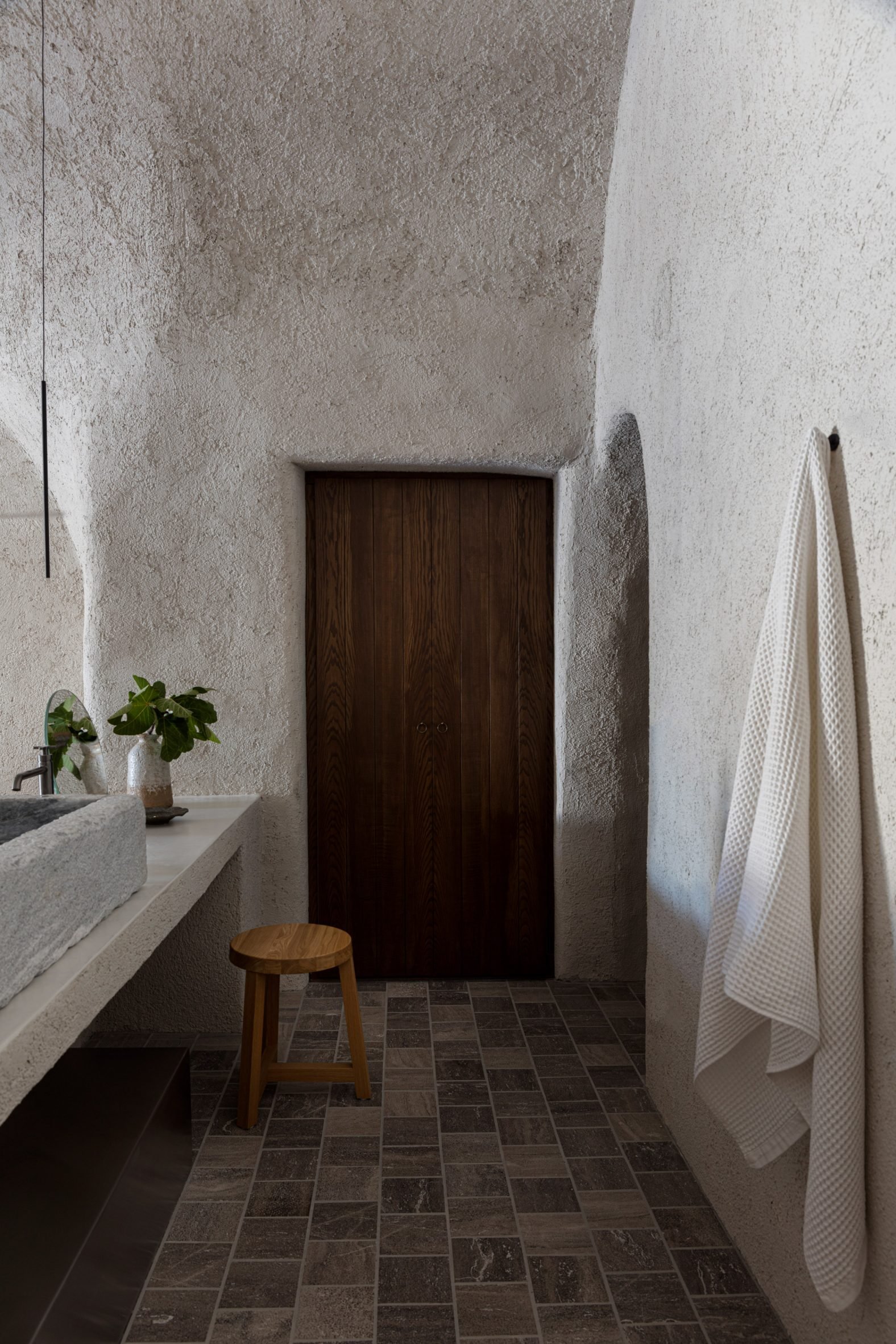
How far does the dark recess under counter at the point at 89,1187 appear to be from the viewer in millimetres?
1403

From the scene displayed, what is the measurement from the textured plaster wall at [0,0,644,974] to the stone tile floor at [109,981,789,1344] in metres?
0.81

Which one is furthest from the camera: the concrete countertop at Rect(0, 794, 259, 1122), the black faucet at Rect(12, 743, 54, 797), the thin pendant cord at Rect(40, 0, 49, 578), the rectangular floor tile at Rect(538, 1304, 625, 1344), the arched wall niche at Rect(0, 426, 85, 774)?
the arched wall niche at Rect(0, 426, 85, 774)

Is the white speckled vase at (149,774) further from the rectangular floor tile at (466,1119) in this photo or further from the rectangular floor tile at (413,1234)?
the rectangular floor tile at (413,1234)

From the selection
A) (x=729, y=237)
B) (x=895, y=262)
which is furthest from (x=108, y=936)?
(x=729, y=237)

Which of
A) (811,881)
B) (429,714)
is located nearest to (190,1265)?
(811,881)

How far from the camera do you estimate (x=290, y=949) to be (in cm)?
237

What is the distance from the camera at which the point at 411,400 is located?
317 centimetres

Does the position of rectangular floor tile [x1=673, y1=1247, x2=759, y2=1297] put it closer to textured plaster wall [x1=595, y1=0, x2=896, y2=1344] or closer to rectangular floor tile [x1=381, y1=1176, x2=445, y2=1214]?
textured plaster wall [x1=595, y1=0, x2=896, y2=1344]

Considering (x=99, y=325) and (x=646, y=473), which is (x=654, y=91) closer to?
(x=646, y=473)

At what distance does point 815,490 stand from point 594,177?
6.46 ft

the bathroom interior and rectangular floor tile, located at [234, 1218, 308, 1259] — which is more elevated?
the bathroom interior

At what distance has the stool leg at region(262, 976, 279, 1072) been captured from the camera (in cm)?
249

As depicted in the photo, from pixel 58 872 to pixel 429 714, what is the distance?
201cm

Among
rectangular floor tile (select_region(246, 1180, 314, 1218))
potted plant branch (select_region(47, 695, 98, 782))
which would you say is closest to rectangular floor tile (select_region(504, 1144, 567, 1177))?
rectangular floor tile (select_region(246, 1180, 314, 1218))
